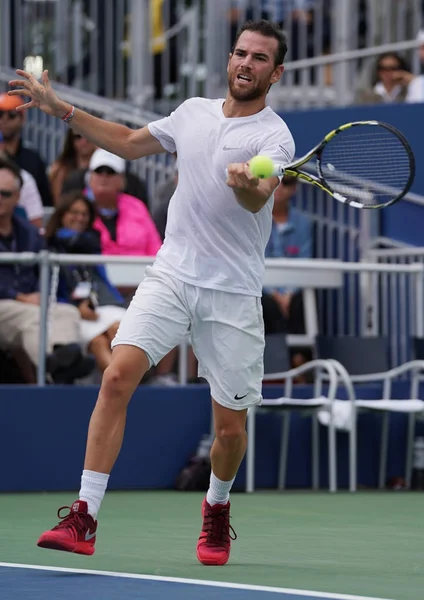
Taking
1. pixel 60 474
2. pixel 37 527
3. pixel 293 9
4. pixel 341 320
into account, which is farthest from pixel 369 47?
pixel 37 527

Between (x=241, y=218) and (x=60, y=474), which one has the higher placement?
(x=241, y=218)

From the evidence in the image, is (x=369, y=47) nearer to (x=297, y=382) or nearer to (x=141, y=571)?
(x=297, y=382)

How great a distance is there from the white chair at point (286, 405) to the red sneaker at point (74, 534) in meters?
4.41

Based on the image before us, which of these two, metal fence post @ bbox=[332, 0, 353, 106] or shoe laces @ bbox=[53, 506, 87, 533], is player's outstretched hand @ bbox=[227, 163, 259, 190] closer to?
shoe laces @ bbox=[53, 506, 87, 533]

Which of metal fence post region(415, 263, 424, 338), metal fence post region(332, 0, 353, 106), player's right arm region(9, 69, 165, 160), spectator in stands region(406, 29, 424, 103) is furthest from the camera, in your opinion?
metal fence post region(332, 0, 353, 106)

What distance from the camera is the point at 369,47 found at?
49.0 ft

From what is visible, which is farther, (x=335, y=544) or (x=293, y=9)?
(x=293, y=9)

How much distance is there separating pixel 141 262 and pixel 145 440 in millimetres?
1226

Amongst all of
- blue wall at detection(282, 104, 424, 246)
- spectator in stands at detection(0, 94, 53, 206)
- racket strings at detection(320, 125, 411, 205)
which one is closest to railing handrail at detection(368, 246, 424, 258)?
blue wall at detection(282, 104, 424, 246)

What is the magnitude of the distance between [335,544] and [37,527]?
1565mm

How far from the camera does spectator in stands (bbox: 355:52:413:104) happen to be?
14070 mm

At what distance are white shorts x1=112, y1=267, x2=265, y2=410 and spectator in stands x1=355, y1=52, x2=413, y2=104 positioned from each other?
8.04m

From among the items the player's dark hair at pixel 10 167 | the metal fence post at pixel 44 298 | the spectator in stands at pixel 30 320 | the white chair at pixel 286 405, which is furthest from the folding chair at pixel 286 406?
the player's dark hair at pixel 10 167

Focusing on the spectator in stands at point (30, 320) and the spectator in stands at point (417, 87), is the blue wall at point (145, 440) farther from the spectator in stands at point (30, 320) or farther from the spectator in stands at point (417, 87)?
the spectator in stands at point (417, 87)
